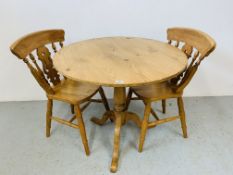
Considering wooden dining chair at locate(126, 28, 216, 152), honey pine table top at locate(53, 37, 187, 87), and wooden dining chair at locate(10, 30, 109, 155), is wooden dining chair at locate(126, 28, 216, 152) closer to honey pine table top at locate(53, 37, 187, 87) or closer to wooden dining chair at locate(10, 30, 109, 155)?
honey pine table top at locate(53, 37, 187, 87)

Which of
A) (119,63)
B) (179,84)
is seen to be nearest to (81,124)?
(119,63)

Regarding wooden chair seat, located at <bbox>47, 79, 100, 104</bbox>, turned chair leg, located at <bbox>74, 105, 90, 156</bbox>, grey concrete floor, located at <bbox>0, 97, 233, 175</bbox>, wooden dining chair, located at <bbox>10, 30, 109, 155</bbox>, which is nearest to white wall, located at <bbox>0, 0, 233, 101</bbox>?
wooden dining chair, located at <bbox>10, 30, 109, 155</bbox>

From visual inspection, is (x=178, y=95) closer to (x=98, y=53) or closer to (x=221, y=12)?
(x=98, y=53)

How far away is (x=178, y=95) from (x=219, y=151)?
22.8 inches

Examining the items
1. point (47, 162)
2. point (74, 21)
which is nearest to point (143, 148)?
point (47, 162)

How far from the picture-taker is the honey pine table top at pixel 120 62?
1.30 meters

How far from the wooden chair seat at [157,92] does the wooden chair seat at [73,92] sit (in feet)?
1.18

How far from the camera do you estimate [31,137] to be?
6.56ft

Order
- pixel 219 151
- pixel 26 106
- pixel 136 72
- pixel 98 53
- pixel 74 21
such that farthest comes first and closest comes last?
pixel 26 106, pixel 74 21, pixel 219 151, pixel 98 53, pixel 136 72

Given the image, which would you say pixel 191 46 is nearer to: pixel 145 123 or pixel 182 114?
pixel 182 114

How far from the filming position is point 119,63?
1.48 metres

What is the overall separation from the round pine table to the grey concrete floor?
17 cm

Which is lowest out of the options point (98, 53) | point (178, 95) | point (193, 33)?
point (178, 95)

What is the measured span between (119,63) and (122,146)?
0.77m
